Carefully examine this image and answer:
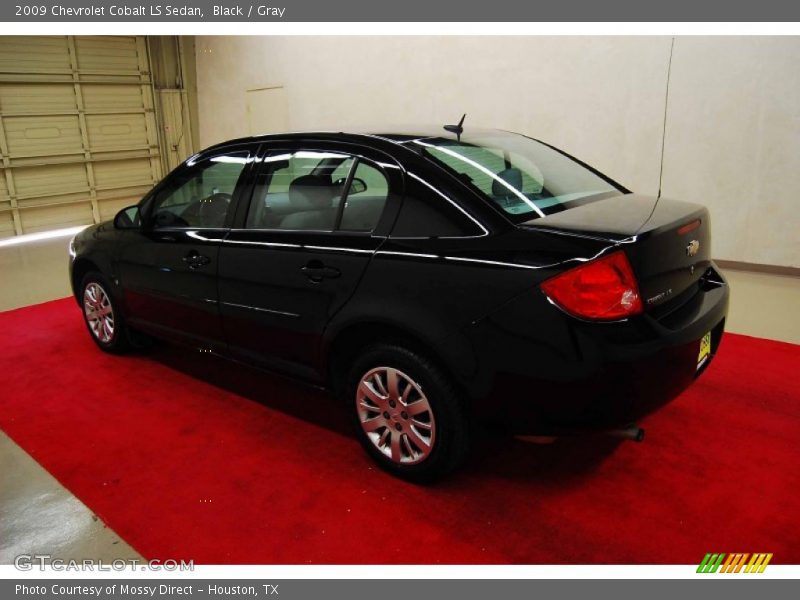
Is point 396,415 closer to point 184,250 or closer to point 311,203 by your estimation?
point 311,203

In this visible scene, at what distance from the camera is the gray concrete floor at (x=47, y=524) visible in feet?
6.26

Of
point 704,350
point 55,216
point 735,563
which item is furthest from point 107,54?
point 735,563

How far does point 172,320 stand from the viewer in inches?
116

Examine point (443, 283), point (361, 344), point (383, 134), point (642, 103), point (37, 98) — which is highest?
point (37, 98)

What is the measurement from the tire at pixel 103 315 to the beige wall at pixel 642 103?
2701 mm

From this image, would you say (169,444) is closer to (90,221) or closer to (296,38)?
(296,38)

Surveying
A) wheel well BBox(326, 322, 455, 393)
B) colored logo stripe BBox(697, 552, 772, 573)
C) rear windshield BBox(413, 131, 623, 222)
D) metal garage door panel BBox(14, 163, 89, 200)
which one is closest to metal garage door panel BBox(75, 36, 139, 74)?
metal garage door panel BBox(14, 163, 89, 200)

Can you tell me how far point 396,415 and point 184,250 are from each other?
1.34 meters

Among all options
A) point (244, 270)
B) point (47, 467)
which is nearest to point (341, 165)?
point (244, 270)

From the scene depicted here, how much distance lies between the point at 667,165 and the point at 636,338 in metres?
3.99

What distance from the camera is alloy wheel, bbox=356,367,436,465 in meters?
2.07

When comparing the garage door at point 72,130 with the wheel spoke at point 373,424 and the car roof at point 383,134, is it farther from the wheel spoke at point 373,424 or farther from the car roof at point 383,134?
the wheel spoke at point 373,424

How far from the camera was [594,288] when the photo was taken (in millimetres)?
1711

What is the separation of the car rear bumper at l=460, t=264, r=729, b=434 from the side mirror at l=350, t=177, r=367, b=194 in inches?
29.3
